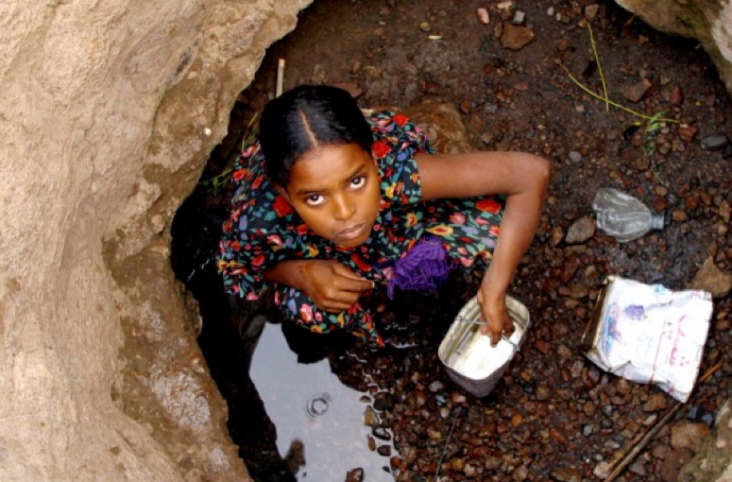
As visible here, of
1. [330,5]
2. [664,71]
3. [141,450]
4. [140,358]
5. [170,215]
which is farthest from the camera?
[330,5]

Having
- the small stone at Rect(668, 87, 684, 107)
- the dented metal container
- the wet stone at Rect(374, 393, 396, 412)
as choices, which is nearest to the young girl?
the dented metal container

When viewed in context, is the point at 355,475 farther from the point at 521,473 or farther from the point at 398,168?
the point at 398,168

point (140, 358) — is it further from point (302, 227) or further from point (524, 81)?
point (524, 81)

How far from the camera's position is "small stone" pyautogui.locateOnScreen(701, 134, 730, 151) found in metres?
3.12

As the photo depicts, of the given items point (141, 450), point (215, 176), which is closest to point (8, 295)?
point (141, 450)

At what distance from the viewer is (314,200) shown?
7.25 feet

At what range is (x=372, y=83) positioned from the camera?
11.2 feet

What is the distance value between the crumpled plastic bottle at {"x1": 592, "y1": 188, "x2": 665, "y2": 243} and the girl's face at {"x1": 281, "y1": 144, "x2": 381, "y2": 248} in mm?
1196

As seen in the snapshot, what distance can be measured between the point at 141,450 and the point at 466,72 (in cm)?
186

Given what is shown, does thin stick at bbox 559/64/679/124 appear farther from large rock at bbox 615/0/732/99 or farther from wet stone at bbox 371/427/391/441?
wet stone at bbox 371/427/391/441

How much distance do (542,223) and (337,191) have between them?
123 cm

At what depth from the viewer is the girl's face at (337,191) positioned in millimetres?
2117

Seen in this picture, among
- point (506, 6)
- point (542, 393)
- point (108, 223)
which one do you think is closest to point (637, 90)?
point (506, 6)

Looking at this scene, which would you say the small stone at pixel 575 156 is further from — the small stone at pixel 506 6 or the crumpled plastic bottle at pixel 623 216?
the small stone at pixel 506 6
